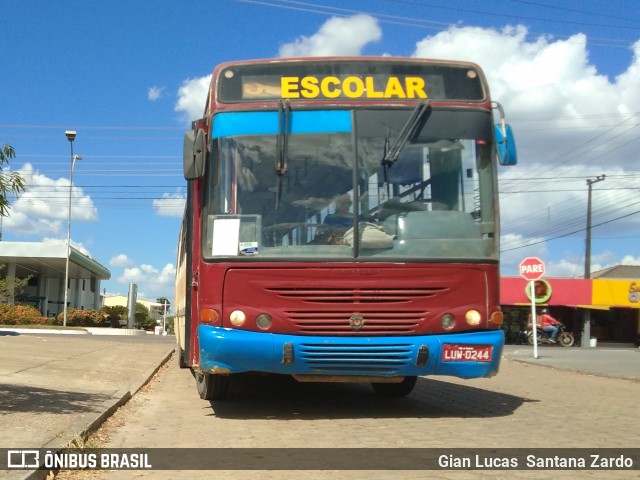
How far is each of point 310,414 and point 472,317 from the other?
224cm

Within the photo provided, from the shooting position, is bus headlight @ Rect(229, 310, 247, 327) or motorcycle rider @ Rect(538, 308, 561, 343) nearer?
bus headlight @ Rect(229, 310, 247, 327)

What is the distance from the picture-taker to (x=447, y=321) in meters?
7.50

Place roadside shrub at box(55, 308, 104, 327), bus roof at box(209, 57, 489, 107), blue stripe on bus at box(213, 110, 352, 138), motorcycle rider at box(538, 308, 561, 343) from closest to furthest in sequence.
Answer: blue stripe on bus at box(213, 110, 352, 138) < bus roof at box(209, 57, 489, 107) < motorcycle rider at box(538, 308, 561, 343) < roadside shrub at box(55, 308, 104, 327)

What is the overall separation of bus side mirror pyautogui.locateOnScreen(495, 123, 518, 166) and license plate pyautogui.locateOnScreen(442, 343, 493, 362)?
6.50ft

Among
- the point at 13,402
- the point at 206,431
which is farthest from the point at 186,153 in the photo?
the point at 13,402

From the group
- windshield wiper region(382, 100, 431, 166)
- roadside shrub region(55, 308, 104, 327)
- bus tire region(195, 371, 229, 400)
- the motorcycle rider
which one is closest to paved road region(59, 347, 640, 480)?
bus tire region(195, 371, 229, 400)

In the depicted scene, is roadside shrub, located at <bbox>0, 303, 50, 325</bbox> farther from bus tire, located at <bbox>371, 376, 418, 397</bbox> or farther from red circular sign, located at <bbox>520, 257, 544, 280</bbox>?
Answer: bus tire, located at <bbox>371, 376, 418, 397</bbox>

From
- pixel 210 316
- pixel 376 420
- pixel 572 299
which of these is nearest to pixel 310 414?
pixel 376 420

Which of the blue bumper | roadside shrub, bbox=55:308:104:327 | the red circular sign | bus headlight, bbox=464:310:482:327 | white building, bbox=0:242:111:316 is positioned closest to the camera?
the blue bumper

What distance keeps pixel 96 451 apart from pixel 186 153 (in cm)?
310

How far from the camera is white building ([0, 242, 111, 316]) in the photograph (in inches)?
1964

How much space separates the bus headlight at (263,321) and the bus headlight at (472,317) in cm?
199

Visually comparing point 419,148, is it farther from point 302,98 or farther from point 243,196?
point 243,196

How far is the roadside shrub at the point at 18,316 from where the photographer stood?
42344 millimetres
